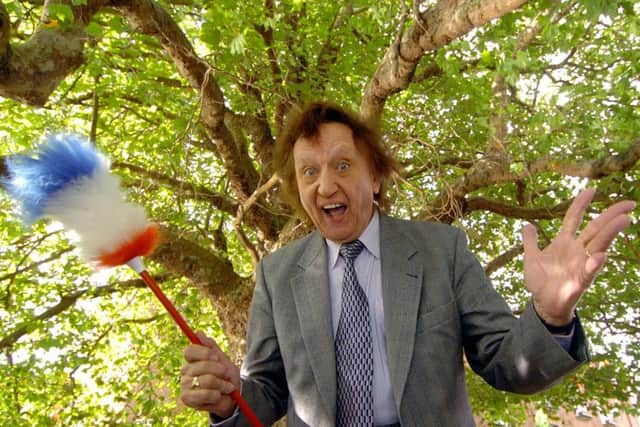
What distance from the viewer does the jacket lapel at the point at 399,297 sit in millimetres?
1884

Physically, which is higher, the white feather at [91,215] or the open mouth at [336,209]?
the open mouth at [336,209]

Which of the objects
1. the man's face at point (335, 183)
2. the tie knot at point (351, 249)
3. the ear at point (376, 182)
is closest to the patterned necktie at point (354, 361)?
the tie knot at point (351, 249)

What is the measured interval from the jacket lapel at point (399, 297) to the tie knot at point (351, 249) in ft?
0.36

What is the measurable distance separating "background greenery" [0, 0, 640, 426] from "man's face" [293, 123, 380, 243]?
132 cm

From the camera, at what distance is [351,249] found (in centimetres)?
231

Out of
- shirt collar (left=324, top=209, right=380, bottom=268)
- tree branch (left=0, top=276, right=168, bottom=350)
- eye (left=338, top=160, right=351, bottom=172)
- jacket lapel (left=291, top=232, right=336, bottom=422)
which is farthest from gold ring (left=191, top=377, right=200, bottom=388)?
tree branch (left=0, top=276, right=168, bottom=350)

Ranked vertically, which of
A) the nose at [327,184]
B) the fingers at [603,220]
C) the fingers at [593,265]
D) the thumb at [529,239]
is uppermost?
the nose at [327,184]

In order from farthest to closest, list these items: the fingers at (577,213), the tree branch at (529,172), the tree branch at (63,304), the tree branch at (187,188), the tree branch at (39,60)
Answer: the tree branch at (63,304), the tree branch at (187,188), the tree branch at (529,172), the tree branch at (39,60), the fingers at (577,213)

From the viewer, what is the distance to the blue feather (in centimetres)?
170

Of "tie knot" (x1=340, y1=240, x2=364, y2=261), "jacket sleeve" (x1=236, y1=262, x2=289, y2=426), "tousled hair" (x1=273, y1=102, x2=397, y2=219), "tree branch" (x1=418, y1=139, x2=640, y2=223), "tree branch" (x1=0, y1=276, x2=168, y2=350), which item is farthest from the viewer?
"tree branch" (x1=0, y1=276, x2=168, y2=350)

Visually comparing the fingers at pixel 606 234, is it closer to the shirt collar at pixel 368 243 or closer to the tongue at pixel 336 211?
the shirt collar at pixel 368 243

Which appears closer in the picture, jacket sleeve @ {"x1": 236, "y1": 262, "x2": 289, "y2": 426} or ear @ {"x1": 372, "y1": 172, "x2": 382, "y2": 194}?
jacket sleeve @ {"x1": 236, "y1": 262, "x2": 289, "y2": 426}

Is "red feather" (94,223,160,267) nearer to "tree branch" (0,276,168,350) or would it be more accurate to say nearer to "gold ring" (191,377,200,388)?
"gold ring" (191,377,200,388)

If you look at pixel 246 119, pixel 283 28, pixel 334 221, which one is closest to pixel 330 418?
pixel 334 221
